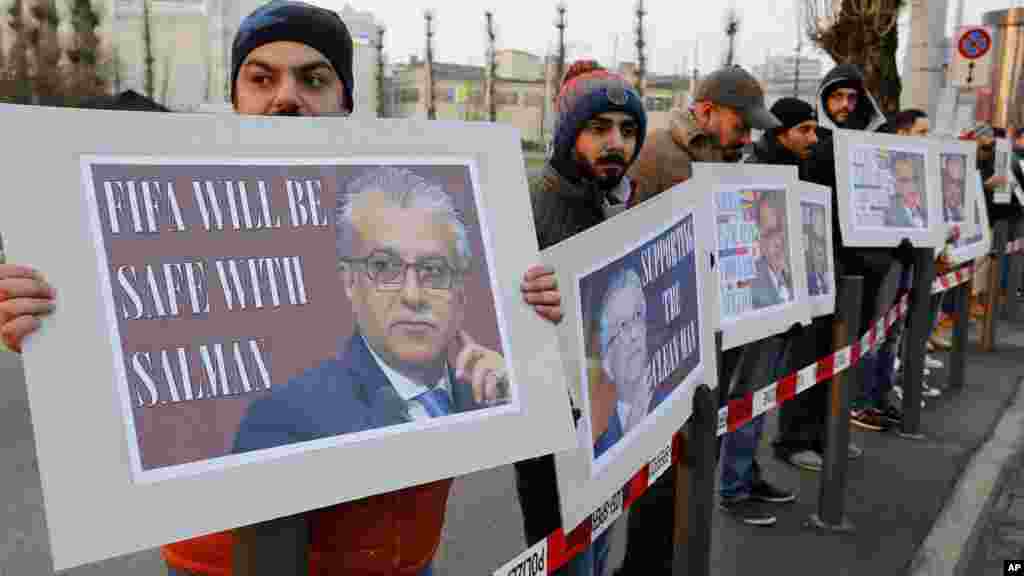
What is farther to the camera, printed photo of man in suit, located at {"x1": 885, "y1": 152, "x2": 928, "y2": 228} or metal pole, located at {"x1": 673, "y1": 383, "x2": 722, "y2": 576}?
printed photo of man in suit, located at {"x1": 885, "y1": 152, "x2": 928, "y2": 228}

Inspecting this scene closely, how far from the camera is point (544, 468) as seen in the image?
2303mm

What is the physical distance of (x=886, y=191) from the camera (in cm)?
455

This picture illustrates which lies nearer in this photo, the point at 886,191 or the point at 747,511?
the point at 747,511

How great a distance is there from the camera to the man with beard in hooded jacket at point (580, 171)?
2.36 m

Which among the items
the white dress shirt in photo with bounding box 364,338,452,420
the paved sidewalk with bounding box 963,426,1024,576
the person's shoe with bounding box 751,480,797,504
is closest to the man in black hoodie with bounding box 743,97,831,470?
the person's shoe with bounding box 751,480,797,504

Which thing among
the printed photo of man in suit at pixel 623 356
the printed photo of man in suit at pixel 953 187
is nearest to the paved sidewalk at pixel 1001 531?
the printed photo of man in suit at pixel 953 187

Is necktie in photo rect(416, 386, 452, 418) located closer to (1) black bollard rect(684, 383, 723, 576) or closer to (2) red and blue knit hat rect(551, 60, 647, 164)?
(1) black bollard rect(684, 383, 723, 576)

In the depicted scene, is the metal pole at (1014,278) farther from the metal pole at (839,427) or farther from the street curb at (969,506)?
the metal pole at (839,427)

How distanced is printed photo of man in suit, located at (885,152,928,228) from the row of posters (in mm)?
3251

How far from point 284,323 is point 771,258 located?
228 centimetres

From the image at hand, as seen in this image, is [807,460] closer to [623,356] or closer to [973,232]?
[973,232]

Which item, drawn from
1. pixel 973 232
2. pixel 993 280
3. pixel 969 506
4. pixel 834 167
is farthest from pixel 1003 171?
pixel 969 506

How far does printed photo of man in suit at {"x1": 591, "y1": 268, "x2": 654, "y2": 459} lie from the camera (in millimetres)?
1859

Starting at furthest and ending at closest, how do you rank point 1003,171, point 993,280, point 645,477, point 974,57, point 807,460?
1. point 974,57
2. point 1003,171
3. point 993,280
4. point 807,460
5. point 645,477
